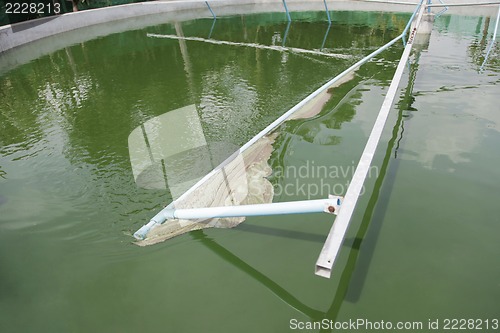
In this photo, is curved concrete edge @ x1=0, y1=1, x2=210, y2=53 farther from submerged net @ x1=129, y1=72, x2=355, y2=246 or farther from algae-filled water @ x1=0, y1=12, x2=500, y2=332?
submerged net @ x1=129, y1=72, x2=355, y2=246

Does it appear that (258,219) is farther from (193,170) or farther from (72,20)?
A: (72,20)

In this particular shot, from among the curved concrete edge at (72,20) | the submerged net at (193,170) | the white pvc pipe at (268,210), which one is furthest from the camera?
the curved concrete edge at (72,20)

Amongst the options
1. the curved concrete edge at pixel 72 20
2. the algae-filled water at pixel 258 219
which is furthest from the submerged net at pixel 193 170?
the curved concrete edge at pixel 72 20

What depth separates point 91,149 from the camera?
5055 mm

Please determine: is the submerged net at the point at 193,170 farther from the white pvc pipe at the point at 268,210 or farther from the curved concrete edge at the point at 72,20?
the curved concrete edge at the point at 72,20

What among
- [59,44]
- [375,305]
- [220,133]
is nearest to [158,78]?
[220,133]

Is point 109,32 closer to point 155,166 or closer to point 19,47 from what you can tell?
point 19,47

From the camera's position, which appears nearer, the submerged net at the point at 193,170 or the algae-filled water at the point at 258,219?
the algae-filled water at the point at 258,219

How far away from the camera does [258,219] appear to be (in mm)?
3561

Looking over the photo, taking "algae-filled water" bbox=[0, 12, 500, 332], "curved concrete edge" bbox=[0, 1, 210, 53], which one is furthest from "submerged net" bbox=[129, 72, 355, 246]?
"curved concrete edge" bbox=[0, 1, 210, 53]

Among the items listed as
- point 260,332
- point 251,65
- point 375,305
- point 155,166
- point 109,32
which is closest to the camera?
point 260,332

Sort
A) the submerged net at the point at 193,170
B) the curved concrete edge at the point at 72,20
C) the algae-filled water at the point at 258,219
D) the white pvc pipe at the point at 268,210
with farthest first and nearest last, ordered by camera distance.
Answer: the curved concrete edge at the point at 72,20, the submerged net at the point at 193,170, the algae-filled water at the point at 258,219, the white pvc pipe at the point at 268,210

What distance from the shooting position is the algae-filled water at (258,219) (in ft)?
8.93

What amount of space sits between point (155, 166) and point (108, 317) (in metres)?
2.17
